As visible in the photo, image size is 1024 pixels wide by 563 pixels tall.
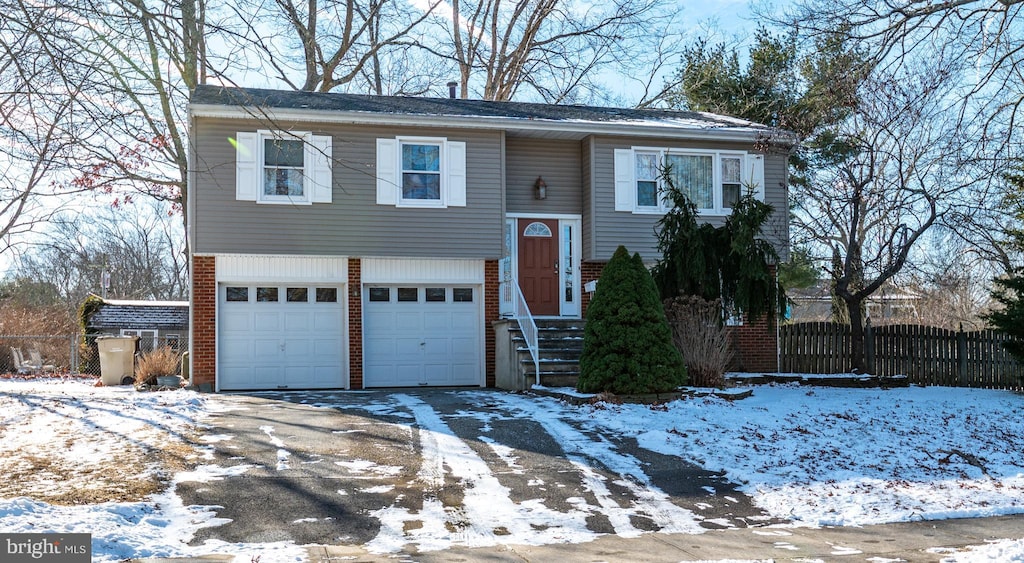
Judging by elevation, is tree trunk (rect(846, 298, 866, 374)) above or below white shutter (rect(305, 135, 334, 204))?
below

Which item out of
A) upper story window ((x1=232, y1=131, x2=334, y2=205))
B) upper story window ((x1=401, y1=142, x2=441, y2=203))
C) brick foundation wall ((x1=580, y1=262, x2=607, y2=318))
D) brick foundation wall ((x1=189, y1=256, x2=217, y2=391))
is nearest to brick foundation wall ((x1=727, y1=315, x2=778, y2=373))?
brick foundation wall ((x1=580, y1=262, x2=607, y2=318))

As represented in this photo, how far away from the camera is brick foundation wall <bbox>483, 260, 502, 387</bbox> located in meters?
Answer: 17.0

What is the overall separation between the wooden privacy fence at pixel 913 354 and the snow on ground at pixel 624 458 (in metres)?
3.50

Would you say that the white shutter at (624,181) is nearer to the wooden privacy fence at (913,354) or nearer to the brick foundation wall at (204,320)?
the wooden privacy fence at (913,354)

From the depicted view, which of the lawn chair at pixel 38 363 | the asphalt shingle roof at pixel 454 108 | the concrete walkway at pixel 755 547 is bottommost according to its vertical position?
the lawn chair at pixel 38 363

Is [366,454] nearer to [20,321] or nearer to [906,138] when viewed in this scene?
[906,138]

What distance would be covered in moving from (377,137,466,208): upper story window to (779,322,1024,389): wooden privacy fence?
751 centimetres

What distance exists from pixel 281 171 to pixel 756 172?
969cm

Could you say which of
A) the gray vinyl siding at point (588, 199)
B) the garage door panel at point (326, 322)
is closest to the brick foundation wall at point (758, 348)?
the gray vinyl siding at point (588, 199)

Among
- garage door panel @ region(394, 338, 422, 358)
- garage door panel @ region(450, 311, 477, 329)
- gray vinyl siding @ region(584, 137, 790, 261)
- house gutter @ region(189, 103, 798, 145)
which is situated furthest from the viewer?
gray vinyl siding @ region(584, 137, 790, 261)

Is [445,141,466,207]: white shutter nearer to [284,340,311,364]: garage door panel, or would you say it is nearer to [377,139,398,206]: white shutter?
[377,139,398,206]: white shutter

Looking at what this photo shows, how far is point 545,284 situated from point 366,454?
30.1ft

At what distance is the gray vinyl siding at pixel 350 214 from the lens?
1570cm

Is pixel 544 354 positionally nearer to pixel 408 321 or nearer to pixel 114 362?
pixel 408 321
